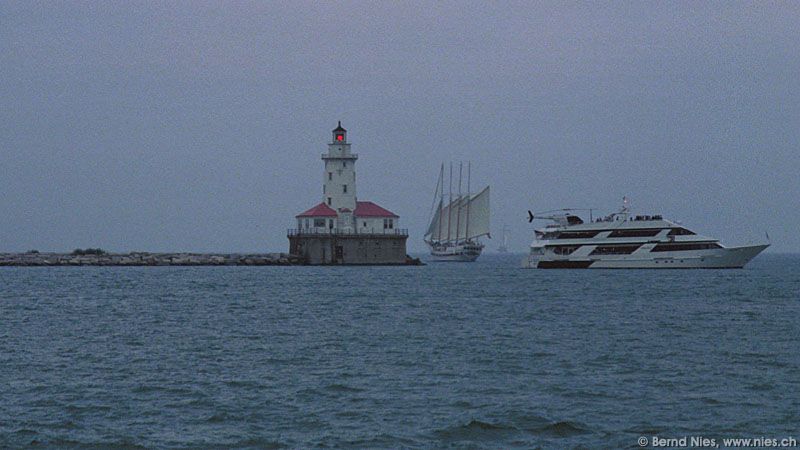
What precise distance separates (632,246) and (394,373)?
71.3 metres

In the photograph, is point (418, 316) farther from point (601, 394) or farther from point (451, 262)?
point (451, 262)

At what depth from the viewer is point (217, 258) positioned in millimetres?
114938

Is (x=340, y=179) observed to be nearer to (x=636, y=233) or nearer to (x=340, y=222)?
(x=340, y=222)

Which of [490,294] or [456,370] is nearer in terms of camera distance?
[456,370]

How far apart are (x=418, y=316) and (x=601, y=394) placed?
21.6 m

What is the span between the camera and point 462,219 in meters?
148

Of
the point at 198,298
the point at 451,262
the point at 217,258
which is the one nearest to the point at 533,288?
the point at 198,298

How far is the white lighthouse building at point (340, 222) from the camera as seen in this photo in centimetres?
10319

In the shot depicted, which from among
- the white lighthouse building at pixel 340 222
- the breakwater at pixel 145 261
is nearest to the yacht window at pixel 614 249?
the white lighthouse building at pixel 340 222

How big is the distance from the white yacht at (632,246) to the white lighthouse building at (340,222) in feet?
59.7

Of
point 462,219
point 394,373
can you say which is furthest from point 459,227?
point 394,373

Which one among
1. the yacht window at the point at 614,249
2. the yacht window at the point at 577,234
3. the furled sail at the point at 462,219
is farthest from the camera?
the furled sail at the point at 462,219

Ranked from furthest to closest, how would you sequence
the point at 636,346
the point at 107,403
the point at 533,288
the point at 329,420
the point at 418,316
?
the point at 533,288, the point at 418,316, the point at 636,346, the point at 107,403, the point at 329,420

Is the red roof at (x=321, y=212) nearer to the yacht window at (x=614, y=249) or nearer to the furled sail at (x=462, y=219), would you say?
the yacht window at (x=614, y=249)
